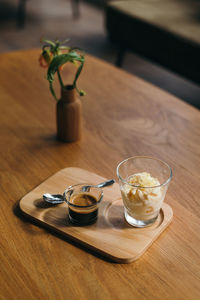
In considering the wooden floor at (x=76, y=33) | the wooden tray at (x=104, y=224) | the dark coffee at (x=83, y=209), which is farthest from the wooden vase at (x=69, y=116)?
the wooden floor at (x=76, y=33)

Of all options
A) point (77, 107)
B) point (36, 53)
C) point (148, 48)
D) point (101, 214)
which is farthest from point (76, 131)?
point (148, 48)

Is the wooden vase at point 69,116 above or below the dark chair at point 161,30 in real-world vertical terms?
above

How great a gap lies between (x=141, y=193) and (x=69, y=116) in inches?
14.8

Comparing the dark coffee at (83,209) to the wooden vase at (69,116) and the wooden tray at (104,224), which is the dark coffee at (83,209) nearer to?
the wooden tray at (104,224)

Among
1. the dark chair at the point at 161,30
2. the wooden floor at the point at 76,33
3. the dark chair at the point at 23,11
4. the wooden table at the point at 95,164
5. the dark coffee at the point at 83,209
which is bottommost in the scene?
the wooden floor at the point at 76,33

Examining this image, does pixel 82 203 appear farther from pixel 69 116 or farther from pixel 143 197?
pixel 69 116

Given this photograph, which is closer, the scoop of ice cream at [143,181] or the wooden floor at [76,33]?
the scoop of ice cream at [143,181]

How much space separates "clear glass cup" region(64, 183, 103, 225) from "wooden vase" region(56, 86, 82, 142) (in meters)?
0.26

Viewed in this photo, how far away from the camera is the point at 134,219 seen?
794mm

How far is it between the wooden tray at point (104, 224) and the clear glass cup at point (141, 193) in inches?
0.9

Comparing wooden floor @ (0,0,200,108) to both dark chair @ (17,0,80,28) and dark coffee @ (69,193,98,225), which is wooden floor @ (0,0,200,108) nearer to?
dark chair @ (17,0,80,28)

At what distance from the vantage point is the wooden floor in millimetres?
2717

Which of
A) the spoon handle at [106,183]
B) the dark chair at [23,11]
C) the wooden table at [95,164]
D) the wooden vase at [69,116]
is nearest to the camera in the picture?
the wooden table at [95,164]

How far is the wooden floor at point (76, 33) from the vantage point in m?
2.72
